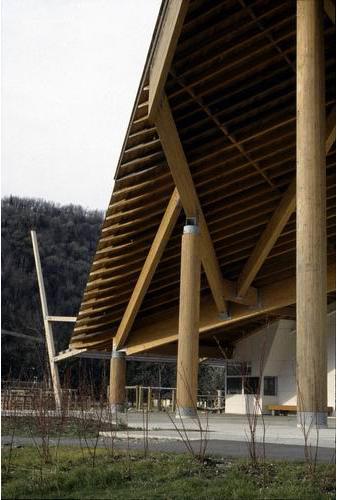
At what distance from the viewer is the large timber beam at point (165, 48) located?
1235 centimetres

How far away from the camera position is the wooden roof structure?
13742mm

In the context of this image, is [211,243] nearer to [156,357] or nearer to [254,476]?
[156,357]

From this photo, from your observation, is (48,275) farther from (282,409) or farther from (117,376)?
(117,376)

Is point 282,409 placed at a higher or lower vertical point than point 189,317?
lower

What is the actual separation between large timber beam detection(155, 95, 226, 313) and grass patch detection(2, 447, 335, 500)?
29.8 ft

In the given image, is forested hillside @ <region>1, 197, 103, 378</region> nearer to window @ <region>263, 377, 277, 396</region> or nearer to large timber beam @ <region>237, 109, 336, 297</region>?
window @ <region>263, 377, 277, 396</region>

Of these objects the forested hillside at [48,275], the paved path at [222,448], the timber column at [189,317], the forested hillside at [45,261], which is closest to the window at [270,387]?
the timber column at [189,317]

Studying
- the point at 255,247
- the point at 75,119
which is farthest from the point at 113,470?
the point at 75,119

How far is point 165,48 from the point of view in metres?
12.9

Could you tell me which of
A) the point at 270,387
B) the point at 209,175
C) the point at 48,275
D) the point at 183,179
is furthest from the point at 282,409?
the point at 48,275

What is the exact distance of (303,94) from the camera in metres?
10.5

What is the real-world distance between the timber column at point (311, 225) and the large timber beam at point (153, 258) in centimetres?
658

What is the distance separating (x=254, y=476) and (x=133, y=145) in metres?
11.1

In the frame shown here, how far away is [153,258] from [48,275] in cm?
4148
